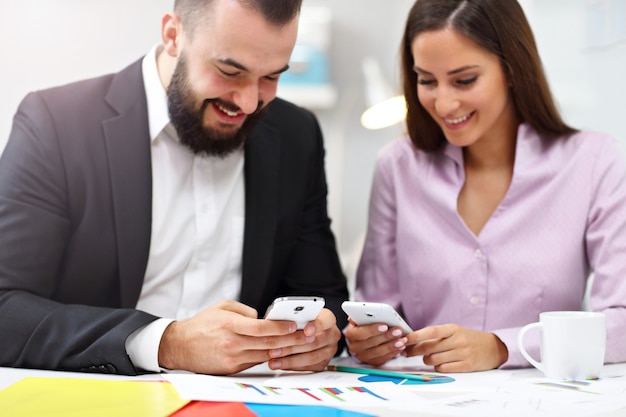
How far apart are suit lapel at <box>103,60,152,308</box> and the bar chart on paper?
407 mm

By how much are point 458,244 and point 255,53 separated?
23.3 inches

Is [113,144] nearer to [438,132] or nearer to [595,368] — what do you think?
[438,132]

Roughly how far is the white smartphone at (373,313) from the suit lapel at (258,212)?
34 cm

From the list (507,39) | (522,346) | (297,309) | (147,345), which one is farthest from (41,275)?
(507,39)

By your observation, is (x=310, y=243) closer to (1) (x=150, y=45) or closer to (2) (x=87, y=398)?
(2) (x=87, y=398)

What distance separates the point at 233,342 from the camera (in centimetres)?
128

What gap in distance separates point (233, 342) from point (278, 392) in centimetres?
18

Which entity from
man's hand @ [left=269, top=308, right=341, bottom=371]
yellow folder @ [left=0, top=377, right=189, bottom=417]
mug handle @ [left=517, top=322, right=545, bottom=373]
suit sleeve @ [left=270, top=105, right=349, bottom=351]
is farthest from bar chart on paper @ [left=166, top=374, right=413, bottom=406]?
suit sleeve @ [left=270, top=105, right=349, bottom=351]

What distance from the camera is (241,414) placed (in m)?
1.00

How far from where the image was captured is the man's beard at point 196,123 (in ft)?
5.35

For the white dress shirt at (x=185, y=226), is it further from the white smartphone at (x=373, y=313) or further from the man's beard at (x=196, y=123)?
the white smartphone at (x=373, y=313)

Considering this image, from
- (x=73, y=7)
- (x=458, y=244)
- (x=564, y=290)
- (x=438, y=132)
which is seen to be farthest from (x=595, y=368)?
(x=73, y=7)

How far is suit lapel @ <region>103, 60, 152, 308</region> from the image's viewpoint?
156 centimetres

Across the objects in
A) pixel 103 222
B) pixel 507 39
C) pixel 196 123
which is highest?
pixel 507 39
